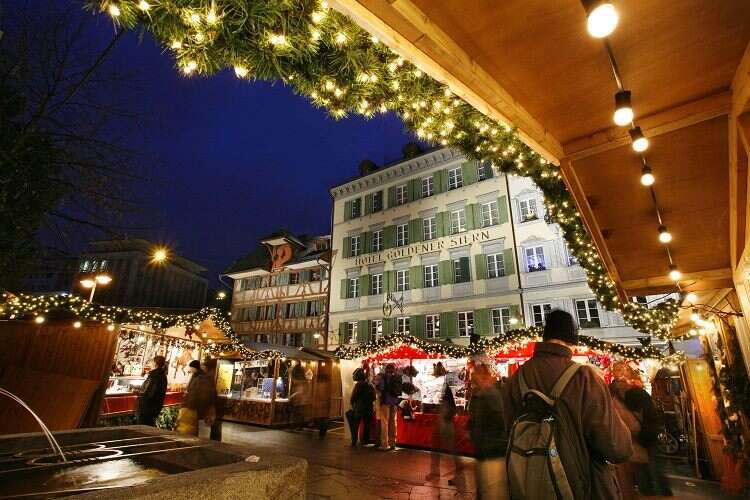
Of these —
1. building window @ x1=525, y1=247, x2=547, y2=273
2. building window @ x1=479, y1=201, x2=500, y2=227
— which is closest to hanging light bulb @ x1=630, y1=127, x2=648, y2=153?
building window @ x1=525, y1=247, x2=547, y2=273

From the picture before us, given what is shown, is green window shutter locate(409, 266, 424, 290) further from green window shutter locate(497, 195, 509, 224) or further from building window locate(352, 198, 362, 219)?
building window locate(352, 198, 362, 219)

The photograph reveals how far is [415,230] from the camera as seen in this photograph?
2270 cm

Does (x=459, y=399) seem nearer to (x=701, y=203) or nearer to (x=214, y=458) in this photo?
(x=701, y=203)

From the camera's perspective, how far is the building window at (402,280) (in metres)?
22.0

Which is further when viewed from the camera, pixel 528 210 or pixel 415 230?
pixel 415 230

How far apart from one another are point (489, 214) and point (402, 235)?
577 centimetres

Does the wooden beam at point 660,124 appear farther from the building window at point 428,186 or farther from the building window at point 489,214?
the building window at point 428,186

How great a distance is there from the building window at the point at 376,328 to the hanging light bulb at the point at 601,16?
2116 cm

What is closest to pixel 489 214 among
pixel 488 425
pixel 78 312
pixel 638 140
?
pixel 488 425

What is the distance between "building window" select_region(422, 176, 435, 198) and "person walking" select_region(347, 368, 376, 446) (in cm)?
1518

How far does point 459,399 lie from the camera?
10562 mm

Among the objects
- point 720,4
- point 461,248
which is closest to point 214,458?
point 720,4

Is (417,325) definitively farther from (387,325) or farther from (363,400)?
(363,400)

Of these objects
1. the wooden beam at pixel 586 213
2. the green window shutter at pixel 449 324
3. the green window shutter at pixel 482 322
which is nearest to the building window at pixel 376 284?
the green window shutter at pixel 449 324
